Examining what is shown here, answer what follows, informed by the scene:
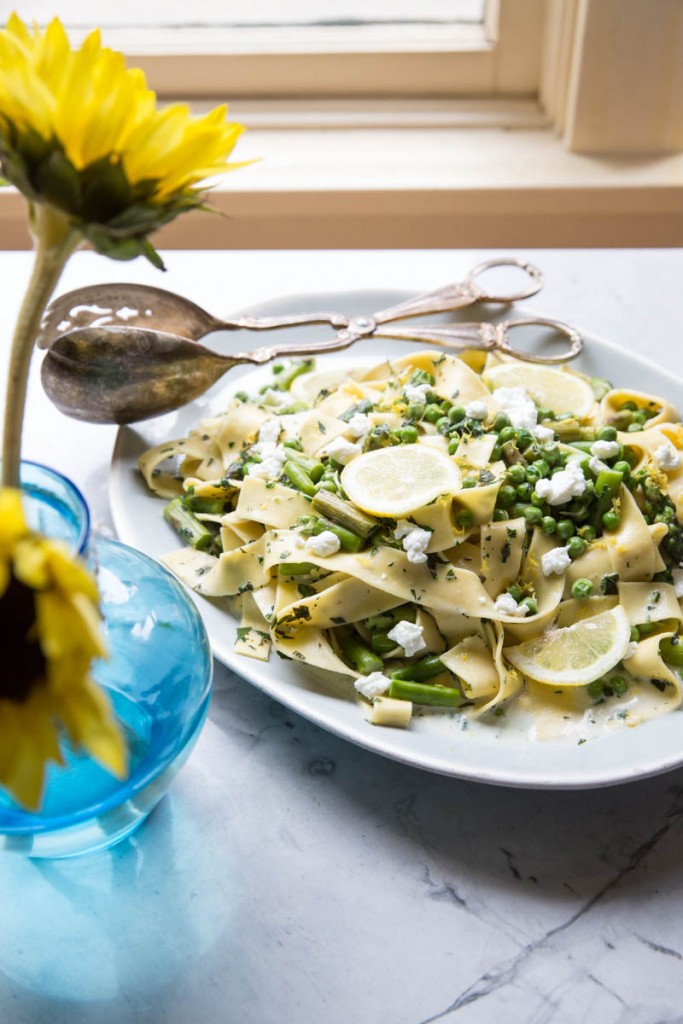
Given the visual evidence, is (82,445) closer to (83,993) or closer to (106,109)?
(83,993)

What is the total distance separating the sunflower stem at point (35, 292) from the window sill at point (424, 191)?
1820 mm

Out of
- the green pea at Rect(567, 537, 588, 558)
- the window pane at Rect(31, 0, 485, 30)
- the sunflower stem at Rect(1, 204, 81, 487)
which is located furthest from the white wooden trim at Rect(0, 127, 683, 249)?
the sunflower stem at Rect(1, 204, 81, 487)

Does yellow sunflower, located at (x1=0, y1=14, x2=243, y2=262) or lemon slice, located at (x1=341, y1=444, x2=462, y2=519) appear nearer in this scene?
yellow sunflower, located at (x1=0, y1=14, x2=243, y2=262)

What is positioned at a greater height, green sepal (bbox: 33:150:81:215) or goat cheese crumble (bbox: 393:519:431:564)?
green sepal (bbox: 33:150:81:215)

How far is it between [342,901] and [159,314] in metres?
0.86

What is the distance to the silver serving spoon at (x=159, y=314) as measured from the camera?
145 centimetres

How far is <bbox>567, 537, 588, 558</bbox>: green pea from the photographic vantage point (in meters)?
1.22

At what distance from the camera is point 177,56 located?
2.55 m

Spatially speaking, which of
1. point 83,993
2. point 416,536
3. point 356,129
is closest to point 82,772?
point 83,993

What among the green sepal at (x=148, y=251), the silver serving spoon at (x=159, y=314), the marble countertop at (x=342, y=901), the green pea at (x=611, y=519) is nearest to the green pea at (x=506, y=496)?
the green pea at (x=611, y=519)

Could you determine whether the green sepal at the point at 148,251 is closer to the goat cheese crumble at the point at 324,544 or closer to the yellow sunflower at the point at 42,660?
the yellow sunflower at the point at 42,660

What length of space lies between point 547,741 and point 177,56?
209cm

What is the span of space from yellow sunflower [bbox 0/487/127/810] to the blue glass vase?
218 mm

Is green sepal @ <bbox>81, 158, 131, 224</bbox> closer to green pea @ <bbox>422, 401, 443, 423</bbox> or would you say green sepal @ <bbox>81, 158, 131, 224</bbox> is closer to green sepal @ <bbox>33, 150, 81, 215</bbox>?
green sepal @ <bbox>33, 150, 81, 215</bbox>
